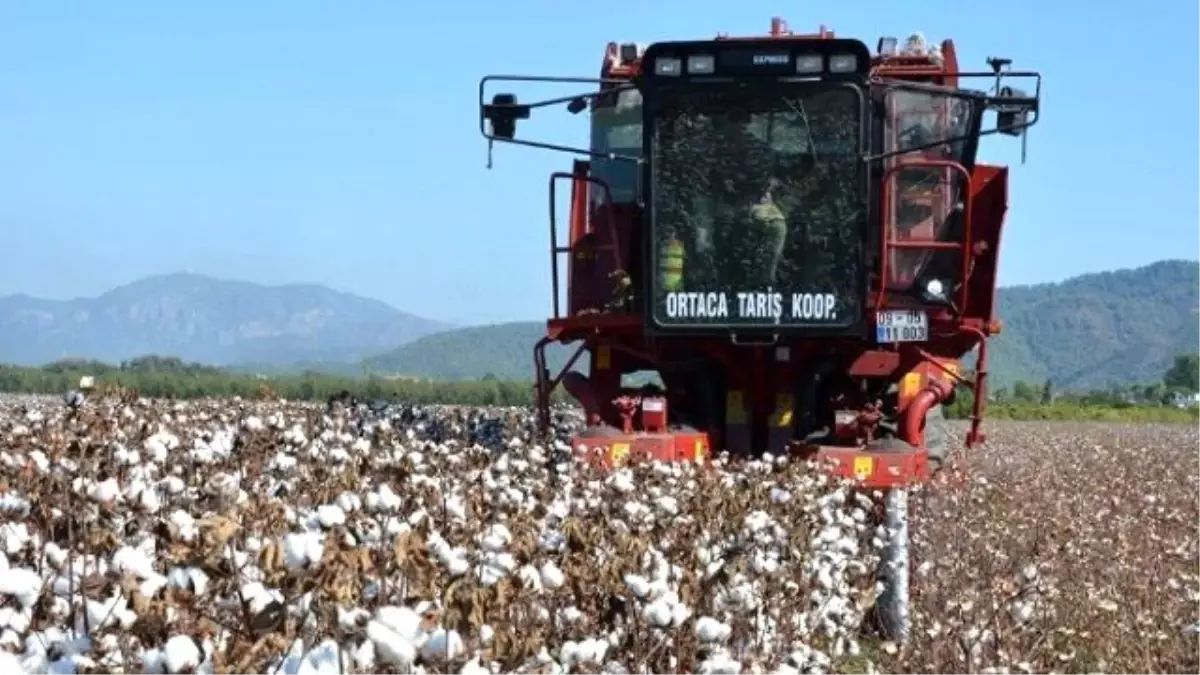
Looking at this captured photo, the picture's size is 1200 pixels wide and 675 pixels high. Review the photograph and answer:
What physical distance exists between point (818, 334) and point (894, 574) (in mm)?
3370

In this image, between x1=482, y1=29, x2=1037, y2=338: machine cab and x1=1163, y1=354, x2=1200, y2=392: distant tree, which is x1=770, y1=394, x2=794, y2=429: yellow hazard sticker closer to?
x1=482, y1=29, x2=1037, y2=338: machine cab

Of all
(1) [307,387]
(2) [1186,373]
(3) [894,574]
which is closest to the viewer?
(3) [894,574]

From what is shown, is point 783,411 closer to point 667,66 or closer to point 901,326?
point 901,326

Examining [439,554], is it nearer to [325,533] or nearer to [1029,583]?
[325,533]

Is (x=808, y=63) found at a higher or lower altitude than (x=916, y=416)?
higher

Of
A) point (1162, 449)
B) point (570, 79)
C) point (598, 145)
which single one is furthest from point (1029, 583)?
point (1162, 449)

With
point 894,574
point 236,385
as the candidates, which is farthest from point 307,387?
point 894,574

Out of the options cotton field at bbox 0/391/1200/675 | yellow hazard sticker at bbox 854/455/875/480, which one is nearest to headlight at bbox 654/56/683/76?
cotton field at bbox 0/391/1200/675

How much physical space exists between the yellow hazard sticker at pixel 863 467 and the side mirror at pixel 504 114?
2.86m

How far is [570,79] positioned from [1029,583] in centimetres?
519

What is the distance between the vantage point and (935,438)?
12695 mm

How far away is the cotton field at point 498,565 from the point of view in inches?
123

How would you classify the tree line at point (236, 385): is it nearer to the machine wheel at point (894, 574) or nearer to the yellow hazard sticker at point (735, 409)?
the yellow hazard sticker at point (735, 409)

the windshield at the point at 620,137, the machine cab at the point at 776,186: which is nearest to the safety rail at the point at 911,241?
the machine cab at the point at 776,186
